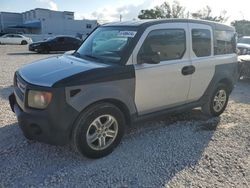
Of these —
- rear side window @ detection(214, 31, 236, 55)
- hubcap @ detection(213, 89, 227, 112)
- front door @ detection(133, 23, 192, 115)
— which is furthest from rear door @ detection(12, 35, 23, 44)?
front door @ detection(133, 23, 192, 115)

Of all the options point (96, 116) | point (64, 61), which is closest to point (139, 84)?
point (96, 116)

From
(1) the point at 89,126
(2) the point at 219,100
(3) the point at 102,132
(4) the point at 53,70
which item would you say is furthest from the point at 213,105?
(4) the point at 53,70

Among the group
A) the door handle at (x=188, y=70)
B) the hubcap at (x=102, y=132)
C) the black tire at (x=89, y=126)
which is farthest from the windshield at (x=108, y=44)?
the door handle at (x=188, y=70)

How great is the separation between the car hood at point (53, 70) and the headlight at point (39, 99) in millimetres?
110

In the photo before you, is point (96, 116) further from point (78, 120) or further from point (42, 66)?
point (42, 66)

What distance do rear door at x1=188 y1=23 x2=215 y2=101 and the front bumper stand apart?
2350 millimetres

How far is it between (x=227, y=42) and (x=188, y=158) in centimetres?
278

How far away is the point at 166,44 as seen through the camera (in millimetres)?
4605

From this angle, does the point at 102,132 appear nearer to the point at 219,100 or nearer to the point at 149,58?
the point at 149,58

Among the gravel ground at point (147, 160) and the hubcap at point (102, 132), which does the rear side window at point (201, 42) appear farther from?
the hubcap at point (102, 132)

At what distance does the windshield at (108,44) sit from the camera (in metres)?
4.26

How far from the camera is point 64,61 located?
4410 millimetres

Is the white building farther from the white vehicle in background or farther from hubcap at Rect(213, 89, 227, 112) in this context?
hubcap at Rect(213, 89, 227, 112)

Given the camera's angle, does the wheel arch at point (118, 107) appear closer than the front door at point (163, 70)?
Yes
